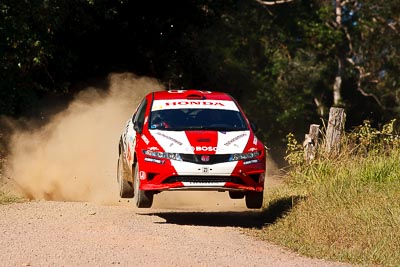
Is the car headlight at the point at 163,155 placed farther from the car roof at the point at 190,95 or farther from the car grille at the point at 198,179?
the car roof at the point at 190,95

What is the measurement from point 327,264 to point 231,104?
514 centimetres

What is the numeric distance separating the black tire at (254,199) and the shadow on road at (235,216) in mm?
→ 262

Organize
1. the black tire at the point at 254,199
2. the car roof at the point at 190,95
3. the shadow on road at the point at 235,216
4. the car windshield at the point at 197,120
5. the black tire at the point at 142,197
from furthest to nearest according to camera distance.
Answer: the car roof at the point at 190,95
the car windshield at the point at 197,120
the black tire at the point at 254,199
the shadow on road at the point at 235,216
the black tire at the point at 142,197

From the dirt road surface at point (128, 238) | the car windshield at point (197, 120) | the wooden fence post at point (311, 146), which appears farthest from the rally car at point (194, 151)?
the wooden fence post at point (311, 146)

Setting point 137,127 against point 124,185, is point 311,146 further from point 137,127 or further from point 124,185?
point 137,127

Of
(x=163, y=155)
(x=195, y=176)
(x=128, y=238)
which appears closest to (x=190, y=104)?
(x=163, y=155)

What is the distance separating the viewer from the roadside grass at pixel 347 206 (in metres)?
12.9

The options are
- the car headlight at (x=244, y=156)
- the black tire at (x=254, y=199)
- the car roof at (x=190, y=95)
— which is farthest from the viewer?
the car roof at (x=190, y=95)

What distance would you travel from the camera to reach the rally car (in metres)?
14.8

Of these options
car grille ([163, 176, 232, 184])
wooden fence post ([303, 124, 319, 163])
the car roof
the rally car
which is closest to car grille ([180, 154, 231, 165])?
the rally car

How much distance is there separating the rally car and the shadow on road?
0.35 meters

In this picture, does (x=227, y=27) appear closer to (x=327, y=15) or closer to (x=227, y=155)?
(x=327, y=15)

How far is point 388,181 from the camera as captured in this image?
16.3m

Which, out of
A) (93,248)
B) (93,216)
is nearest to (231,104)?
(93,216)
